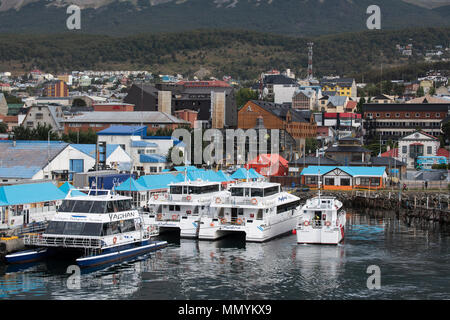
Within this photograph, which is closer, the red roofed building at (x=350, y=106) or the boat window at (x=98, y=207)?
the boat window at (x=98, y=207)

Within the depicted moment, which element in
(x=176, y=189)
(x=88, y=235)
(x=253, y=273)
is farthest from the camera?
(x=176, y=189)

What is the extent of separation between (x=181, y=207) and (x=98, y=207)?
12572mm

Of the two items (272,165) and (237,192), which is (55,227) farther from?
(272,165)

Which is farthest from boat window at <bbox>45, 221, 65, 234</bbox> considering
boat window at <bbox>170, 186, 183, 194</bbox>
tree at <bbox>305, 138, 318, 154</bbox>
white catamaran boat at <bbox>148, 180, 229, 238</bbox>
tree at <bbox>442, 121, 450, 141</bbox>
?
tree at <bbox>442, 121, 450, 141</bbox>

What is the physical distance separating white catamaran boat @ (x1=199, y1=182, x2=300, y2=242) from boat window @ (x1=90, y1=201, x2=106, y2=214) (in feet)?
34.8

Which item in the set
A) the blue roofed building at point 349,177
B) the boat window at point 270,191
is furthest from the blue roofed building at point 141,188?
the blue roofed building at point 349,177

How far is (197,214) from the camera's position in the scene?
57969mm

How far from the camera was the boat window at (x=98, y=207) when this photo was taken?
4666cm

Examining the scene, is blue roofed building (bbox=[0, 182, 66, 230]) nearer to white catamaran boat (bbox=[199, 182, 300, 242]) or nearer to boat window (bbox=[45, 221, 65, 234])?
boat window (bbox=[45, 221, 65, 234])

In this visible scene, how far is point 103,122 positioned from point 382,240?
71924 mm

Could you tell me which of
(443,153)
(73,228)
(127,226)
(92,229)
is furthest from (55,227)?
(443,153)

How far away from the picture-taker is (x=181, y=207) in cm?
5853

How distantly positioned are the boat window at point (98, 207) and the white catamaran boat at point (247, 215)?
1059 cm

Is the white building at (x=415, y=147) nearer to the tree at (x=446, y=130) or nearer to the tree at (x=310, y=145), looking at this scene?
the tree at (x=446, y=130)
